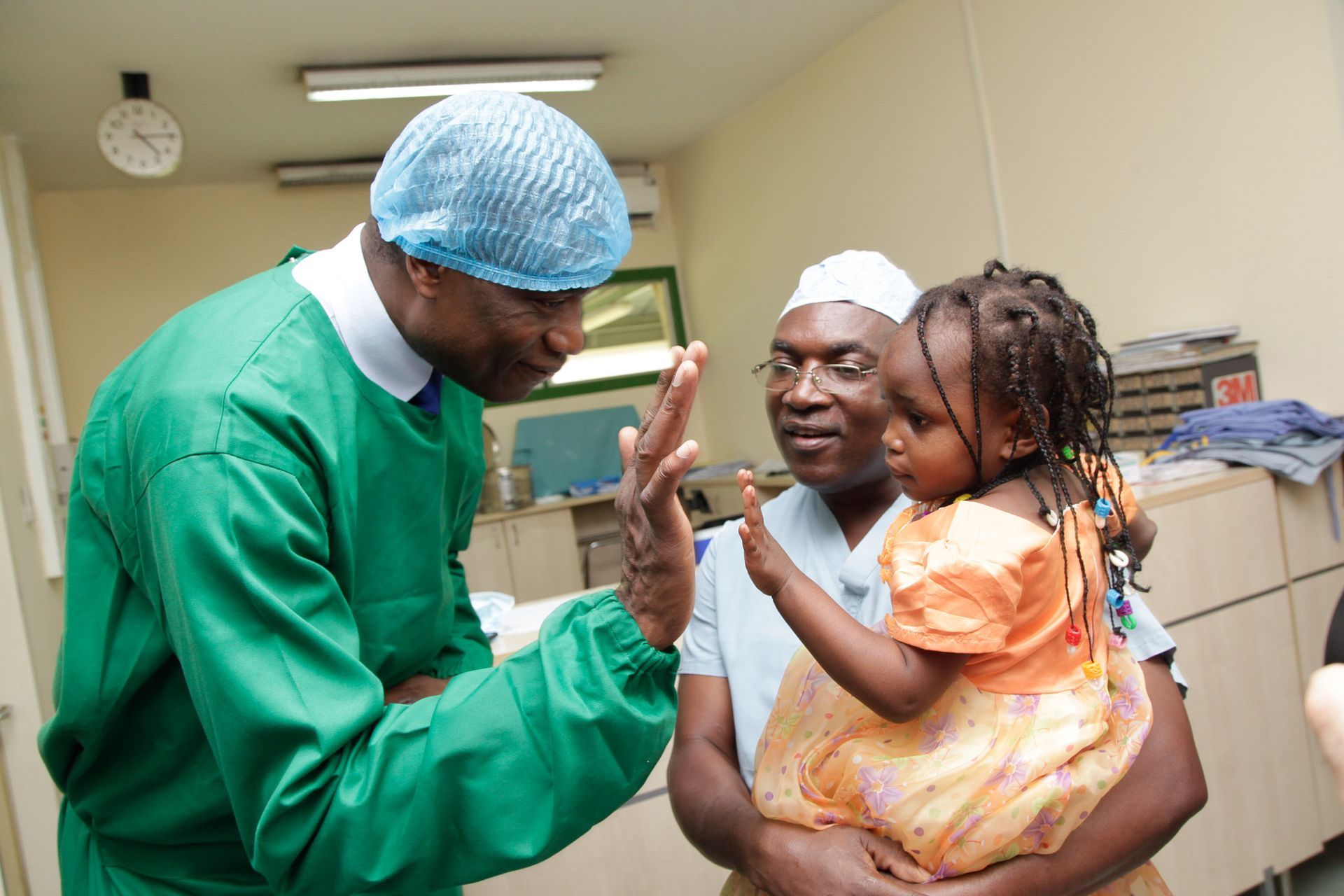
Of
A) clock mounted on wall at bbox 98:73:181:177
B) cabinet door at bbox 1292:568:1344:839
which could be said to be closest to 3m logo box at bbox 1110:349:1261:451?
cabinet door at bbox 1292:568:1344:839

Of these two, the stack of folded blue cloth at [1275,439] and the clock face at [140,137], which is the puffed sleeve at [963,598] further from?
the clock face at [140,137]

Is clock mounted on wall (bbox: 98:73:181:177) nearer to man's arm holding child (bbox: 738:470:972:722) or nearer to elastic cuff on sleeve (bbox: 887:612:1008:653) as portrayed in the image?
man's arm holding child (bbox: 738:470:972:722)

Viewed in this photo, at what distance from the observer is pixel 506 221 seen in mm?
1023

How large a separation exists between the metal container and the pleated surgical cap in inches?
203

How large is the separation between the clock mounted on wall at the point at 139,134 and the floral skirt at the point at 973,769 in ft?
14.4

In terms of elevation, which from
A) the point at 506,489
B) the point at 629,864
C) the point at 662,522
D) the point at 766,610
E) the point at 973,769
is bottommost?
the point at 629,864

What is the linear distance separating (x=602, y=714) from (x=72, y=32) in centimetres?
428

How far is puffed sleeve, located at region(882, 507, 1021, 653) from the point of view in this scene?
1.03 metres

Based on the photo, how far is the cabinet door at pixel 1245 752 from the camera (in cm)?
253

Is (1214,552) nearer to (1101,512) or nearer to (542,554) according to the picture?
(1101,512)

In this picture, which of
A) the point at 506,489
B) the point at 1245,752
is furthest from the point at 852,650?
the point at 506,489

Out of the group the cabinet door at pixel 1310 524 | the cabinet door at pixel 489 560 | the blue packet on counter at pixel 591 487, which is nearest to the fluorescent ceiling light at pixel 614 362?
the blue packet on counter at pixel 591 487

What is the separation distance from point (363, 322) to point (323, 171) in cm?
546

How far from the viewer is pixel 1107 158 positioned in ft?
11.9
